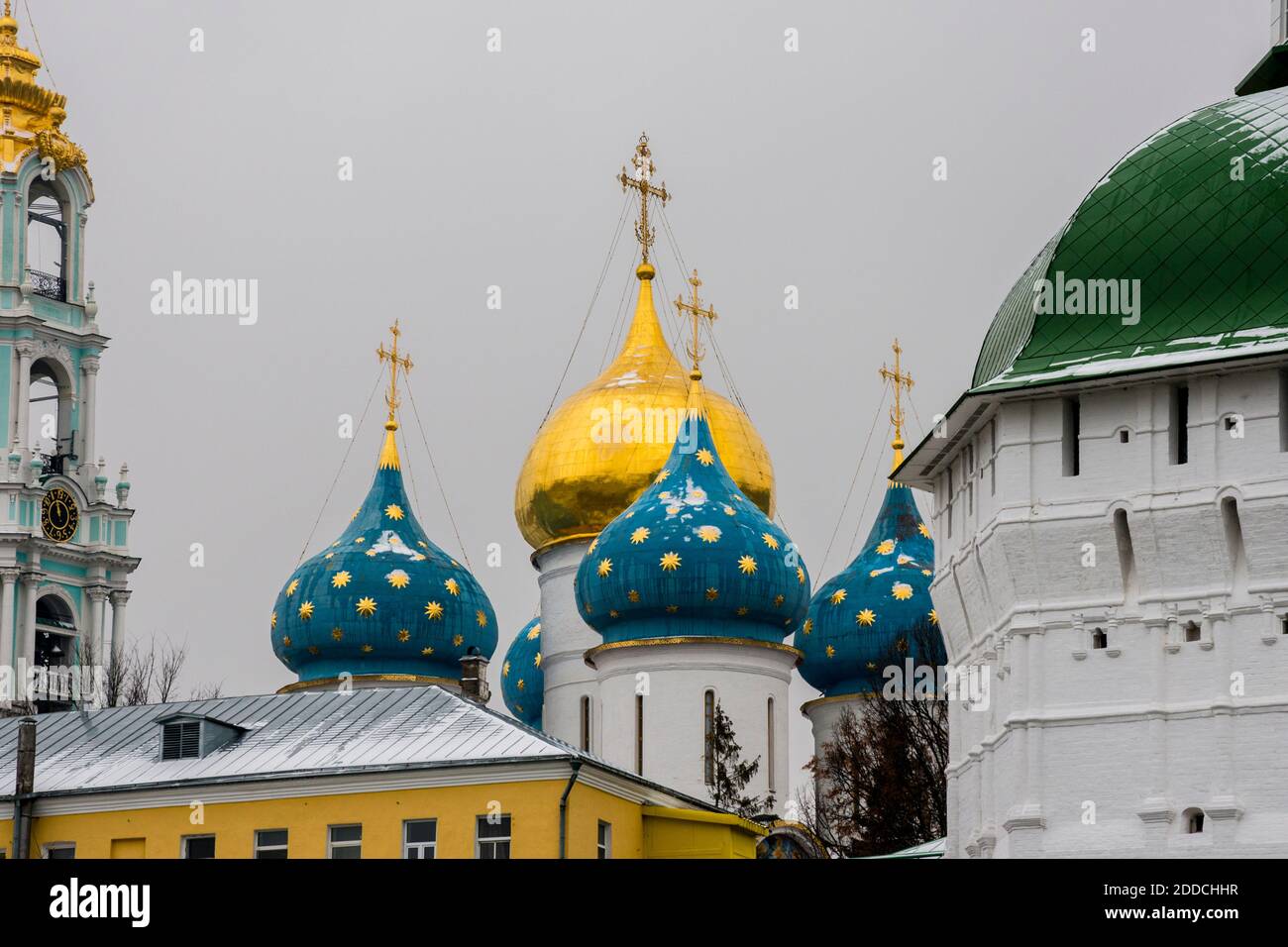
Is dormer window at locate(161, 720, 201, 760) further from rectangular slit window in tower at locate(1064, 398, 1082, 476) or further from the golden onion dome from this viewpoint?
the golden onion dome

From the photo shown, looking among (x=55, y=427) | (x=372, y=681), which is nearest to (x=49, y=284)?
(x=55, y=427)

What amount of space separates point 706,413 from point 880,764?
679 cm

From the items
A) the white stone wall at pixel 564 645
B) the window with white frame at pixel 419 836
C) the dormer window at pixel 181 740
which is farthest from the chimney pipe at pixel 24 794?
the white stone wall at pixel 564 645

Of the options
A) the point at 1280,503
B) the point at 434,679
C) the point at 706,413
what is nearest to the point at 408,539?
the point at 434,679

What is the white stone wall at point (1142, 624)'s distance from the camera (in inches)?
1025

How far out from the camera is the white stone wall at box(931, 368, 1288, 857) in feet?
85.4

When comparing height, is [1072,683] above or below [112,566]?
below

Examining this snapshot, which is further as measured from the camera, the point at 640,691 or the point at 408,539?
the point at 408,539

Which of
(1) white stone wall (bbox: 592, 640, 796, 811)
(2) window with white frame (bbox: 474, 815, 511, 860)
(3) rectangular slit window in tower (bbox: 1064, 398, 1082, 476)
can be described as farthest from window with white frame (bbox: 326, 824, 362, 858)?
(1) white stone wall (bbox: 592, 640, 796, 811)

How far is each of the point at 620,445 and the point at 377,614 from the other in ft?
14.2

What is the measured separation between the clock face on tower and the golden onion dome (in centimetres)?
1137
